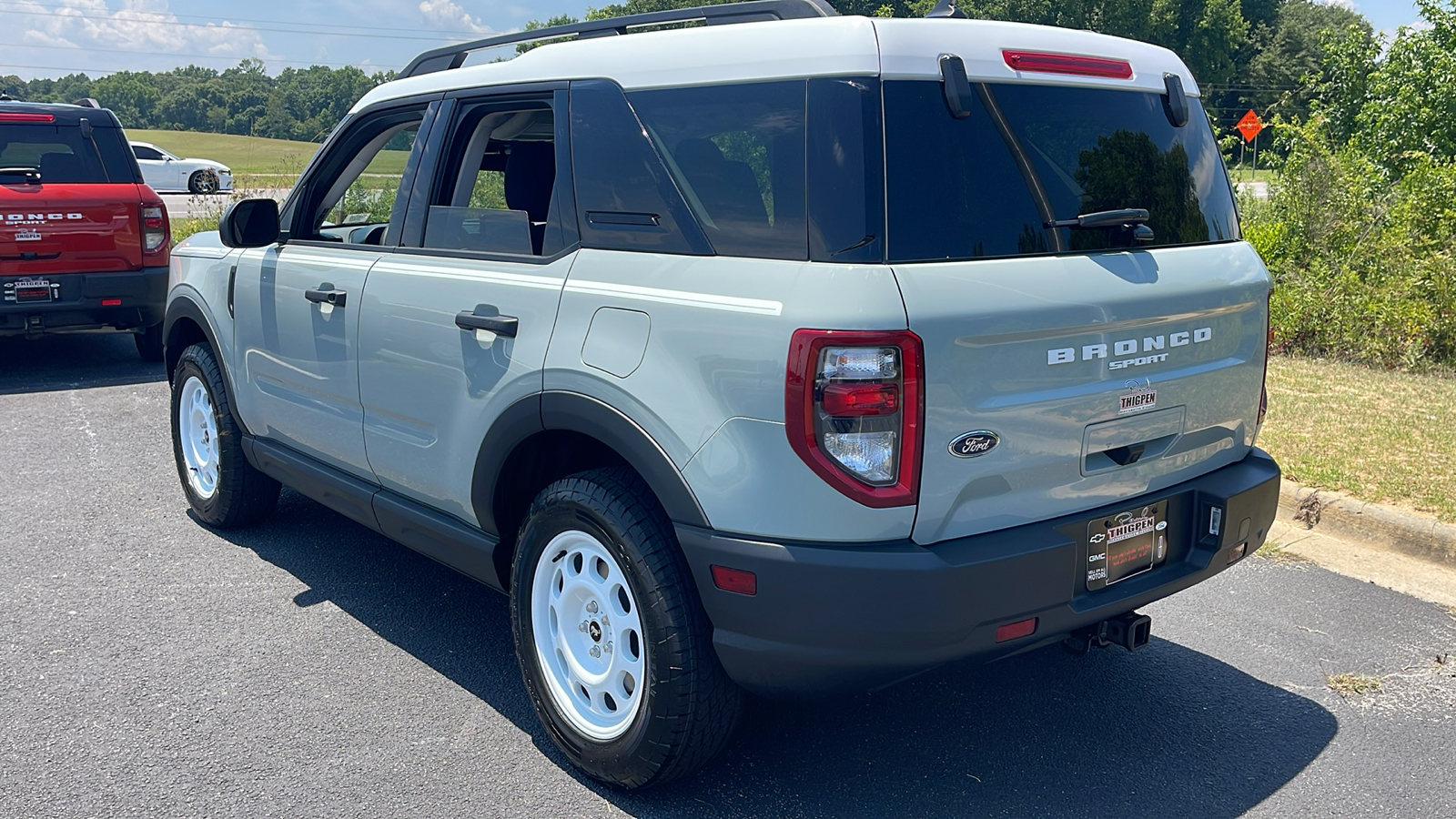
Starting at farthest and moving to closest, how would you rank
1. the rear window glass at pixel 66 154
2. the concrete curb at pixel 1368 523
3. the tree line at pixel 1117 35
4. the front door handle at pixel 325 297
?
1. the tree line at pixel 1117 35
2. the rear window glass at pixel 66 154
3. the concrete curb at pixel 1368 523
4. the front door handle at pixel 325 297

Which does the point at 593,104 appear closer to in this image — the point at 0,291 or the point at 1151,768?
the point at 1151,768

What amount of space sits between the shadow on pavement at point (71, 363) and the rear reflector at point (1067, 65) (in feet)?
27.3

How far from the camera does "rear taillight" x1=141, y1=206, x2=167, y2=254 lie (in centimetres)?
912

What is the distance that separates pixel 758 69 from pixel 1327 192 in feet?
31.8

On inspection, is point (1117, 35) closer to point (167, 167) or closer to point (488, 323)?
point (167, 167)

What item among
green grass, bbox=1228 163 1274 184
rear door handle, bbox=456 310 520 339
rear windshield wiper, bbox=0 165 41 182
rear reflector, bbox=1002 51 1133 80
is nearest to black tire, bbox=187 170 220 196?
rear windshield wiper, bbox=0 165 41 182

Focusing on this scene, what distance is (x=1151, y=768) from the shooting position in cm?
329

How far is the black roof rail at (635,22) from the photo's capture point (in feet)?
10.3

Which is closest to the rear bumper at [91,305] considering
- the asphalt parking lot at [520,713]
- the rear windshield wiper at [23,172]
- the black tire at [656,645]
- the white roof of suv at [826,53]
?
the rear windshield wiper at [23,172]

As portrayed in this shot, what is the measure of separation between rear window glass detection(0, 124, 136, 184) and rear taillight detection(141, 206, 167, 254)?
32cm

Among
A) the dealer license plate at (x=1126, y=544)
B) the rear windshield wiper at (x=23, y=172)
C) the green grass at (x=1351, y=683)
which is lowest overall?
the green grass at (x=1351, y=683)

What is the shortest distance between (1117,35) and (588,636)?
44.3 m

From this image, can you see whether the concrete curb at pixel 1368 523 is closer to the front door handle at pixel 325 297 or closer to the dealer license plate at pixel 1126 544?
the dealer license plate at pixel 1126 544

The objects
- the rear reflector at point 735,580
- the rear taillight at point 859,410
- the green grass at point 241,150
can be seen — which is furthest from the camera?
the green grass at point 241,150
